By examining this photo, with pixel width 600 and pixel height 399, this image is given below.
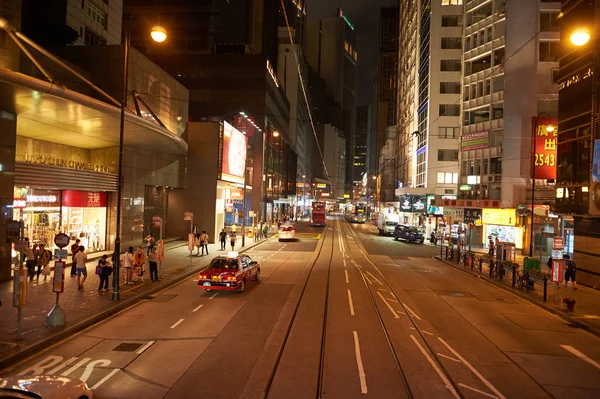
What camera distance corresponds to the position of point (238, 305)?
1523 centimetres

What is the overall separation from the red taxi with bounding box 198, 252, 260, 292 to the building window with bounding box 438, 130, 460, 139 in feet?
146

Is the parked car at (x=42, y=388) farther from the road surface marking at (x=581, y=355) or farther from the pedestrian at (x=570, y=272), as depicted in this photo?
the pedestrian at (x=570, y=272)

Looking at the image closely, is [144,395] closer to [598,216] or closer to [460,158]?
[598,216]

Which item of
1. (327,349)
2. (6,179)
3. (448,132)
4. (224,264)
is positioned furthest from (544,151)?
(6,179)

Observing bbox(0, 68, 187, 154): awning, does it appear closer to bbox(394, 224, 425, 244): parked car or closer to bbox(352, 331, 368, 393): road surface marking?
bbox(352, 331, 368, 393): road surface marking

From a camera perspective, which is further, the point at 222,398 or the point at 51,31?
the point at 51,31

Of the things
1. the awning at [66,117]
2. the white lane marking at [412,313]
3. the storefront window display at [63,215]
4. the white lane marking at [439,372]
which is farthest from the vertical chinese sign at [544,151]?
the storefront window display at [63,215]

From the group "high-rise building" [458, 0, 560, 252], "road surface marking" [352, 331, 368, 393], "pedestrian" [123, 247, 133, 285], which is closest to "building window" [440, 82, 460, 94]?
"high-rise building" [458, 0, 560, 252]

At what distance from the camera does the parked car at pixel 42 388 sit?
227 inches

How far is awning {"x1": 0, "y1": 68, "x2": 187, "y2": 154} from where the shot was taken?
46.4 ft

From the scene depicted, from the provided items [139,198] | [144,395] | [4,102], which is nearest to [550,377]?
[144,395]

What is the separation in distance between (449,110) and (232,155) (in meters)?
30.0

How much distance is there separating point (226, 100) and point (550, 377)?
64.8 meters

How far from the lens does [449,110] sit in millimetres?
56219
